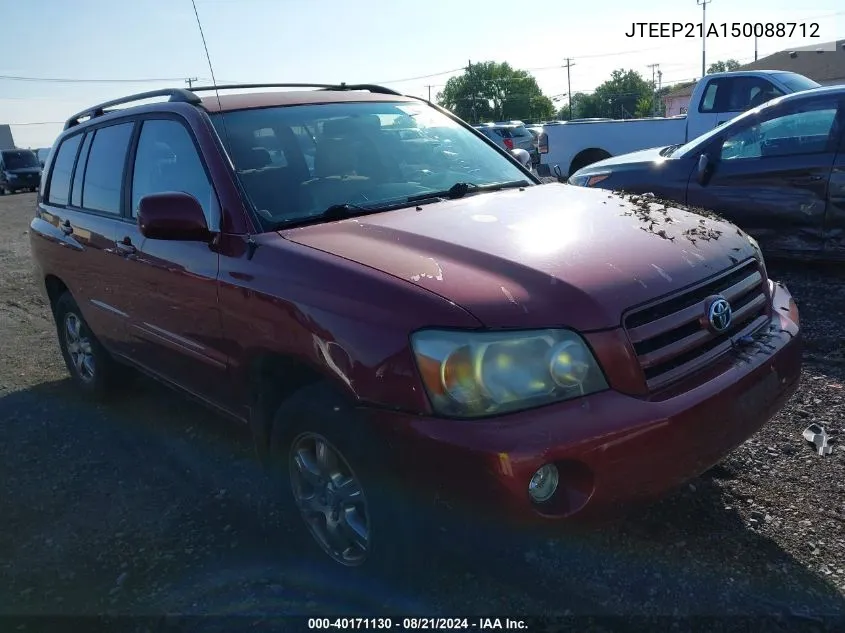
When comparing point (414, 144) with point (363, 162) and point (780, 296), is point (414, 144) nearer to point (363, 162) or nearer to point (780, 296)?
point (363, 162)

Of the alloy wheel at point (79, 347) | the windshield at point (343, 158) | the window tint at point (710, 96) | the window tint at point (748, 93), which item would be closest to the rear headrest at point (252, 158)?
the windshield at point (343, 158)

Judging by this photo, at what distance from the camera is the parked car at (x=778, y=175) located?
558 centimetres

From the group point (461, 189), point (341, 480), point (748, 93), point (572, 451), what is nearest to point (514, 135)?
point (748, 93)

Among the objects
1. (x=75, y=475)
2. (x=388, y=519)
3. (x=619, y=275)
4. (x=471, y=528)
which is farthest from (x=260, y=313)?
(x=75, y=475)

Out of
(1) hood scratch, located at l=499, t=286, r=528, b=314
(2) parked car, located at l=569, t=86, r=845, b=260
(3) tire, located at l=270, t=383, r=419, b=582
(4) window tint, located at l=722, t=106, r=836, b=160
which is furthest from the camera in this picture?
(4) window tint, located at l=722, t=106, r=836, b=160

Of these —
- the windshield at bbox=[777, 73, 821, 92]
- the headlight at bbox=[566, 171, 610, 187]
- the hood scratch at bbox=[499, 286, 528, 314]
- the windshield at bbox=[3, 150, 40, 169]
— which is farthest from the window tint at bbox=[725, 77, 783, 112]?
the windshield at bbox=[3, 150, 40, 169]

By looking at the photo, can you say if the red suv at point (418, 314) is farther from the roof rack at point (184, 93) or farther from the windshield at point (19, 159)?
the windshield at point (19, 159)

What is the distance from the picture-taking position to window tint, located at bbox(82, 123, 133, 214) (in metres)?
3.94

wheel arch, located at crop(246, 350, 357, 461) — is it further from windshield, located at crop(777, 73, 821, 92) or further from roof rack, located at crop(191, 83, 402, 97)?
windshield, located at crop(777, 73, 821, 92)

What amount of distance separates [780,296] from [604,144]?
32.5 feet

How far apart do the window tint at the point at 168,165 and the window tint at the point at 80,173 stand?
0.88 metres

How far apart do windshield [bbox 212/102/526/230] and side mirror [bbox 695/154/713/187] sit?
2968 millimetres

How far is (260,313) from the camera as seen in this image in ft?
8.71

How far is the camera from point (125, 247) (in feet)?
12.1
